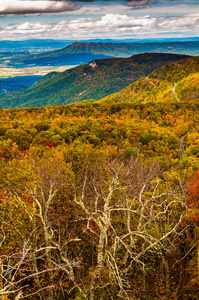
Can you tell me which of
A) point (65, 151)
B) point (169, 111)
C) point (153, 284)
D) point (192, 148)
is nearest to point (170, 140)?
point (192, 148)

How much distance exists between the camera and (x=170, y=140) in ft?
288

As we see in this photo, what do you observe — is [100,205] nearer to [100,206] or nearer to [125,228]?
[100,206]

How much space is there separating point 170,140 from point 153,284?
71097mm

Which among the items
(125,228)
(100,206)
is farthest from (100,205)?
(125,228)

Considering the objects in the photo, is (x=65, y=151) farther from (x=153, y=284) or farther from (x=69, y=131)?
(x=69, y=131)

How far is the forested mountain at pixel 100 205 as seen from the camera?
15445 millimetres

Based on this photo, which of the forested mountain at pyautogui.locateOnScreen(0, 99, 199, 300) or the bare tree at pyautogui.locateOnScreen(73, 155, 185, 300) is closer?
the bare tree at pyautogui.locateOnScreen(73, 155, 185, 300)

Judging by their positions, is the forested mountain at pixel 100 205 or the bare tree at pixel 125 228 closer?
the bare tree at pixel 125 228

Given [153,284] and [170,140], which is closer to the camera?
[153,284]

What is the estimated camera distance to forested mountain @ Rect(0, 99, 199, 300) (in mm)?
15445

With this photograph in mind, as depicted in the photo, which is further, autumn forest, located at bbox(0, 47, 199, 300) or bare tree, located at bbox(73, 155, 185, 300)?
autumn forest, located at bbox(0, 47, 199, 300)

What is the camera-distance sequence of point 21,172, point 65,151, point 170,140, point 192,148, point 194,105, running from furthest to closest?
point 194,105 → point 170,140 → point 192,148 → point 65,151 → point 21,172

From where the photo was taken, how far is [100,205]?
27031 millimetres

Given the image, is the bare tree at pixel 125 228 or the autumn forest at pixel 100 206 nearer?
the bare tree at pixel 125 228
